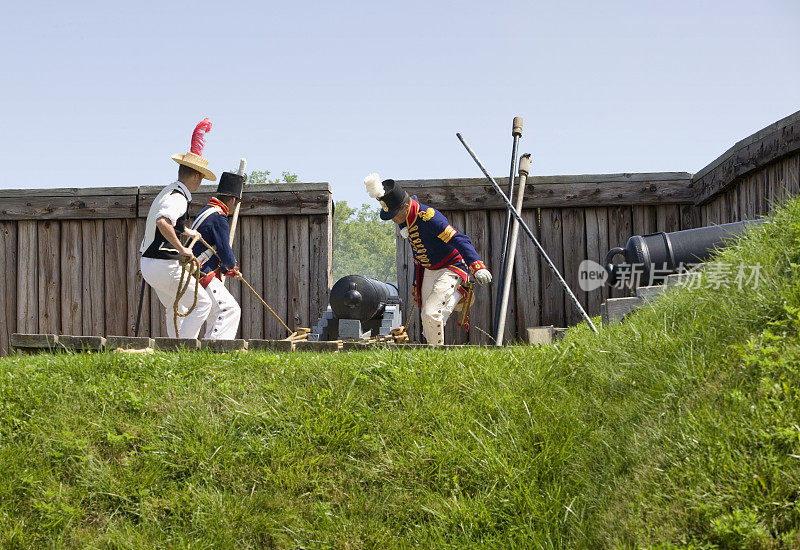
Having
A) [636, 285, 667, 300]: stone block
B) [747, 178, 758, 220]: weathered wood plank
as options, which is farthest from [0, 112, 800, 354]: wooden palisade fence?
[636, 285, 667, 300]: stone block

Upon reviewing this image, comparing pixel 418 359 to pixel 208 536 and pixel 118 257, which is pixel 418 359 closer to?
pixel 208 536

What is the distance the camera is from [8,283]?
8.88m

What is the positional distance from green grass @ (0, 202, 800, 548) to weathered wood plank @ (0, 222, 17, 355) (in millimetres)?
4966

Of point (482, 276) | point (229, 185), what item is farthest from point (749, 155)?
point (229, 185)

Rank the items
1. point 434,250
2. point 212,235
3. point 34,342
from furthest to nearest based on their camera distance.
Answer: point 212,235, point 434,250, point 34,342

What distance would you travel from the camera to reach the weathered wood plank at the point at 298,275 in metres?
8.31

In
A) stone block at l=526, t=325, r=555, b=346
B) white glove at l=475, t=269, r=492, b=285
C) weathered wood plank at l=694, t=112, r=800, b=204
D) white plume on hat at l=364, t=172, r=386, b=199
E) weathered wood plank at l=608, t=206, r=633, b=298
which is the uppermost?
weathered wood plank at l=694, t=112, r=800, b=204

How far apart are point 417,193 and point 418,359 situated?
4.07m

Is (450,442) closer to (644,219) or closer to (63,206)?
(644,219)

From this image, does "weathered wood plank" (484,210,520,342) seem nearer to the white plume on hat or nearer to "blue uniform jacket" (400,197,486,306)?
"blue uniform jacket" (400,197,486,306)

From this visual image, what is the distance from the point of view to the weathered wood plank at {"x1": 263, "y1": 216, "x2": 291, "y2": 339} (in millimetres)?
8336

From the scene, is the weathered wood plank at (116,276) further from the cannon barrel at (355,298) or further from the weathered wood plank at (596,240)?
the weathered wood plank at (596,240)

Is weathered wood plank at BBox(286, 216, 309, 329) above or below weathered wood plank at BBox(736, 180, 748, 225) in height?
below

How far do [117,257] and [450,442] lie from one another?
6424 millimetres
